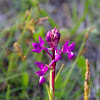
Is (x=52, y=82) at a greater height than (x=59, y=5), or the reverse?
(x=59, y=5)

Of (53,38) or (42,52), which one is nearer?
(53,38)

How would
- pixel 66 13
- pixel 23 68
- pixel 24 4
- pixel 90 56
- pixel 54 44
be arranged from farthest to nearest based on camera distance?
pixel 66 13 → pixel 24 4 → pixel 90 56 → pixel 23 68 → pixel 54 44

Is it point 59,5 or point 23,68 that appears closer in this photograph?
point 23,68

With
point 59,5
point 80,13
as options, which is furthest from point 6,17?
point 80,13

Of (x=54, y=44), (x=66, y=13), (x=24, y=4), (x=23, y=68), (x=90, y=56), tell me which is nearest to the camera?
(x=54, y=44)

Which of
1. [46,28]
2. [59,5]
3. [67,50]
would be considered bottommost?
[67,50]

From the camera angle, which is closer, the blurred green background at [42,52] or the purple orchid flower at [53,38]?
the purple orchid flower at [53,38]

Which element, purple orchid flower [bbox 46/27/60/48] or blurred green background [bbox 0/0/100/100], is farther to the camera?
blurred green background [bbox 0/0/100/100]

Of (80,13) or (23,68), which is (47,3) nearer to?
(80,13)
